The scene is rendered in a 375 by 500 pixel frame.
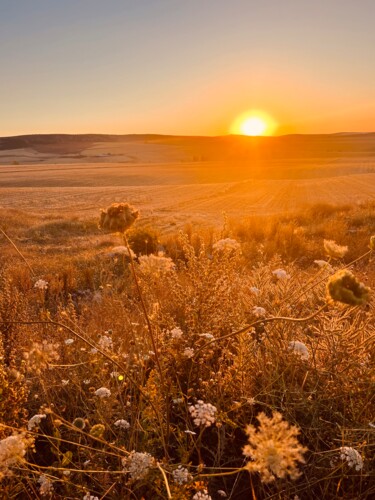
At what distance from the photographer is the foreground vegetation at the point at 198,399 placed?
5.38 feet

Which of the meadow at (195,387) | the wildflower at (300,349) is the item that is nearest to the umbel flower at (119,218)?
the meadow at (195,387)

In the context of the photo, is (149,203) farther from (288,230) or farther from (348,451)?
(348,451)

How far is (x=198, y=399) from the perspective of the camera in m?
2.80

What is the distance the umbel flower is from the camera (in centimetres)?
182

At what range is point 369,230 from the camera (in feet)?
37.9

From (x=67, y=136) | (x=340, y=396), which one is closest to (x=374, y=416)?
(x=340, y=396)

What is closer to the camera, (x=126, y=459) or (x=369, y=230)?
(x=126, y=459)

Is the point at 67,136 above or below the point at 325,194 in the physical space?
above

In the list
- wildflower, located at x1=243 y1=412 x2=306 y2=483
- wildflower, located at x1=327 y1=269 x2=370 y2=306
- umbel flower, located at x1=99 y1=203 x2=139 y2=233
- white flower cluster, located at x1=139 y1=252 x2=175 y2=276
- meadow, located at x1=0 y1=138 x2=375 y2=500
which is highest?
umbel flower, located at x1=99 y1=203 x2=139 y2=233

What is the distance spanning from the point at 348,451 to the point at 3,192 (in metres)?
40.8

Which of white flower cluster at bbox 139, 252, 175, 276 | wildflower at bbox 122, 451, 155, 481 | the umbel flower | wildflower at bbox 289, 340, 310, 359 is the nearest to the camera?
wildflower at bbox 122, 451, 155, 481

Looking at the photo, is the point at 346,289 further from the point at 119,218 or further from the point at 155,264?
the point at 155,264

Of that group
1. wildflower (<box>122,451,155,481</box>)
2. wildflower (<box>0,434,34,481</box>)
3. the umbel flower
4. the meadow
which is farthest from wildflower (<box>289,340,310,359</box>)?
wildflower (<box>0,434,34,481</box>)

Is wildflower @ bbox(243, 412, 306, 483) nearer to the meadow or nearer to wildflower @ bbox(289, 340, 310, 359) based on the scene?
the meadow
